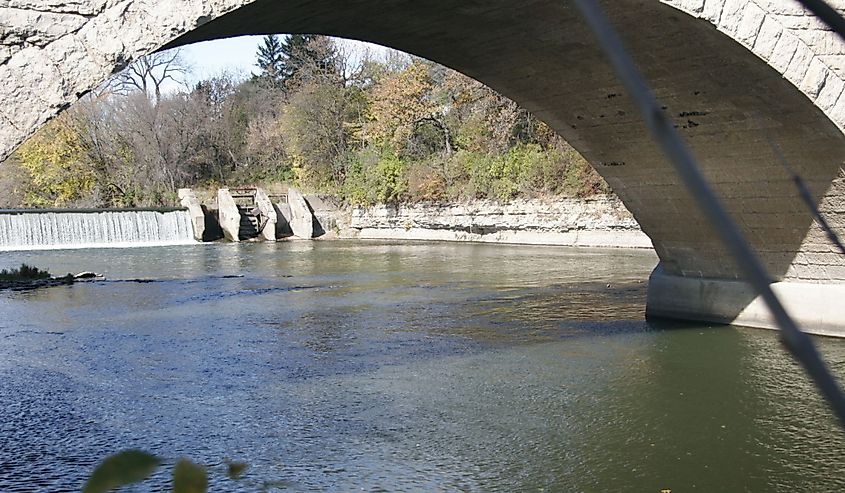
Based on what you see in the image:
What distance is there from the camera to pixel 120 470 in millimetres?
576

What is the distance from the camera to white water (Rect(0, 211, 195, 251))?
2084 cm

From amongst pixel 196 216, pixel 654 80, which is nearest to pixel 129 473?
pixel 654 80

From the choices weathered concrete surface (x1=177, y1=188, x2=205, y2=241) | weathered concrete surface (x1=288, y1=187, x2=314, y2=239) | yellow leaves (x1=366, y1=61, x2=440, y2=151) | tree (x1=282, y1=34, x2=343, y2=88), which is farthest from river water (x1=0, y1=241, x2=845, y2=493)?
tree (x1=282, y1=34, x2=343, y2=88)

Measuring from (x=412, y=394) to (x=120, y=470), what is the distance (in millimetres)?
5470

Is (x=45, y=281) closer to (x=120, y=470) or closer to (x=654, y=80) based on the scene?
(x=654, y=80)

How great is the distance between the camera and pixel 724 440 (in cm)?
504

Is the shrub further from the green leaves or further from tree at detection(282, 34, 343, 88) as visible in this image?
tree at detection(282, 34, 343, 88)

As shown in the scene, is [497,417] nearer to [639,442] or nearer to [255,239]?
[639,442]

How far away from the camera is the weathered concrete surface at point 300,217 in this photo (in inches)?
1022

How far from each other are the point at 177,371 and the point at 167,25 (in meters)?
3.68

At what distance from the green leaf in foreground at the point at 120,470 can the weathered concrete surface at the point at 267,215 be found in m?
25.1

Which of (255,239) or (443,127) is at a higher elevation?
(443,127)

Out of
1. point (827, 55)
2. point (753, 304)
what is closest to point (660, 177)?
point (753, 304)

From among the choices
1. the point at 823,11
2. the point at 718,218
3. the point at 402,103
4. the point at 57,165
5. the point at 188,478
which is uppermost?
the point at 402,103
